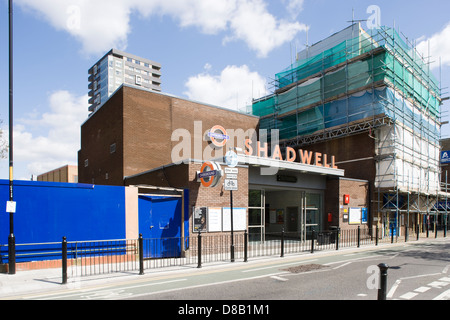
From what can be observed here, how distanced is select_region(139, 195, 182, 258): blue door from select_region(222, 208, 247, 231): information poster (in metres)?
2.38

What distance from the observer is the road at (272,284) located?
7.79m

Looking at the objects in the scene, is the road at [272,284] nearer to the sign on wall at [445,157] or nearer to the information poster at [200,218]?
the information poster at [200,218]

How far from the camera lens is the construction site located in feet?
80.4

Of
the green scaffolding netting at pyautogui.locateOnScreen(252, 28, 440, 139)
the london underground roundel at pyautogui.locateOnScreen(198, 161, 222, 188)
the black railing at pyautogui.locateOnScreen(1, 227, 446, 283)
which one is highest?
the green scaffolding netting at pyautogui.locateOnScreen(252, 28, 440, 139)

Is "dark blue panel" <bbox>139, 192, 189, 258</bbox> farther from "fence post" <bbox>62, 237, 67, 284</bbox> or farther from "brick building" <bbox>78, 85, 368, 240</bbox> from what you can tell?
"fence post" <bbox>62, 237, 67, 284</bbox>

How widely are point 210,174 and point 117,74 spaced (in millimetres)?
97324

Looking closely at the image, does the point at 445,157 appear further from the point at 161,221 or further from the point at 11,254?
the point at 11,254

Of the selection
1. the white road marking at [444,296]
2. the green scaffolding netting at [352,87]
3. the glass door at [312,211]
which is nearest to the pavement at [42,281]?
the white road marking at [444,296]

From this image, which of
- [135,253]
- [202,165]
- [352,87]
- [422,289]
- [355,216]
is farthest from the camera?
[352,87]

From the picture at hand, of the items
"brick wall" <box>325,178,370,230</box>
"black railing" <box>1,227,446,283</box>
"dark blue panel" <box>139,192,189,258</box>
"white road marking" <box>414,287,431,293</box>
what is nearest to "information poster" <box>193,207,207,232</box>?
"black railing" <box>1,227,446,283</box>

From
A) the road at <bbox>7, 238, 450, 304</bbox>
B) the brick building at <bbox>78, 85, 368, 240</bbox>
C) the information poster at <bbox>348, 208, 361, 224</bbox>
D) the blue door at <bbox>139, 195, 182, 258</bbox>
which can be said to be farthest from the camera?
the information poster at <bbox>348, 208, 361, 224</bbox>

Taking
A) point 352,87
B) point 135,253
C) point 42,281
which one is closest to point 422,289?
point 135,253

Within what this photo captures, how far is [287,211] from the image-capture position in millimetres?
23250
